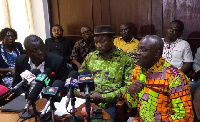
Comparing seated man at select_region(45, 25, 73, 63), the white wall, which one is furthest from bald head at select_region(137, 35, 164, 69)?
the white wall

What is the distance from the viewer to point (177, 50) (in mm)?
3699

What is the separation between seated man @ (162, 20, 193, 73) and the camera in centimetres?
366

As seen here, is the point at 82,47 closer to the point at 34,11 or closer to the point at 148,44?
the point at 34,11

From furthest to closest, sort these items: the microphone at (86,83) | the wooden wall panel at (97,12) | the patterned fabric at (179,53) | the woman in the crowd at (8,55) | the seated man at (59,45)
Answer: the wooden wall panel at (97,12) < the seated man at (59,45) < the patterned fabric at (179,53) < the woman in the crowd at (8,55) < the microphone at (86,83)

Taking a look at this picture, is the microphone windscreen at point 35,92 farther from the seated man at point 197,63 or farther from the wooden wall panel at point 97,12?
the wooden wall panel at point 97,12

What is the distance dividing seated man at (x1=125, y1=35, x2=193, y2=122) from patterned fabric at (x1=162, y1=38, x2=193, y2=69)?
78.0 inches

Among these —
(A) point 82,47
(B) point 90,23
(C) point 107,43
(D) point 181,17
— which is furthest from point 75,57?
(D) point 181,17

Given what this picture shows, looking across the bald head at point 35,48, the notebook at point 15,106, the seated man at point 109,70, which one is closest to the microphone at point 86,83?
the notebook at point 15,106

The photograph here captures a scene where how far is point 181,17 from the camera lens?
4.16 m

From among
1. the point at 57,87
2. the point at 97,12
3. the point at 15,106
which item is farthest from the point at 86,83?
the point at 97,12

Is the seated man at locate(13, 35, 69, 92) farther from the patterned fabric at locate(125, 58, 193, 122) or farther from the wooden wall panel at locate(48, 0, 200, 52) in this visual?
the wooden wall panel at locate(48, 0, 200, 52)

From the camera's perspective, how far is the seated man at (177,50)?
3656mm

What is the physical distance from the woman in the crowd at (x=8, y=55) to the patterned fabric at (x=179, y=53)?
2589 millimetres

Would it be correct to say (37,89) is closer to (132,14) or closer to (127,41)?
(127,41)
